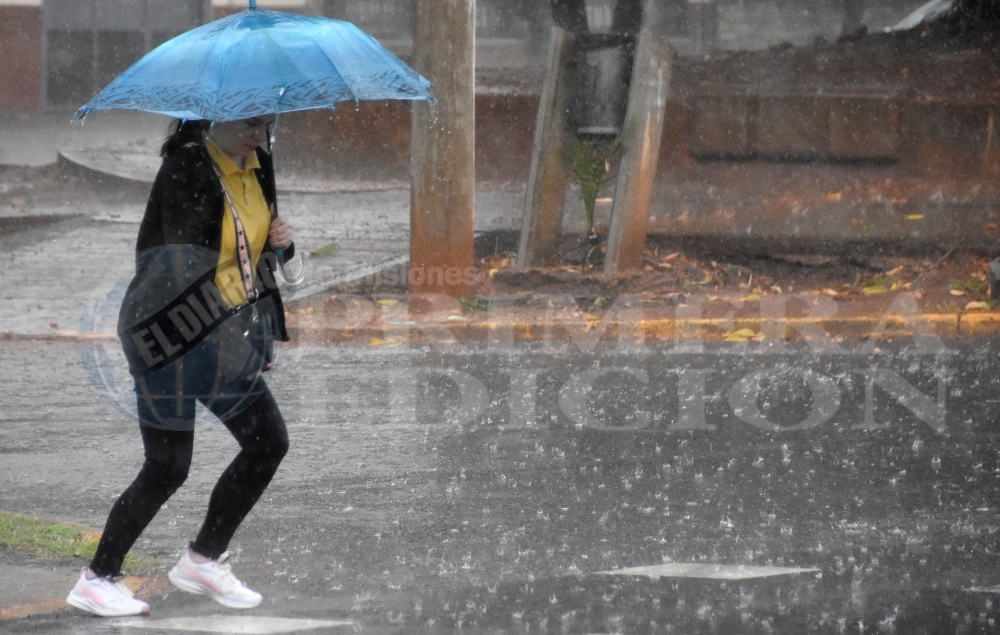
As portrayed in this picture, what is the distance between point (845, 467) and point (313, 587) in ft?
9.52

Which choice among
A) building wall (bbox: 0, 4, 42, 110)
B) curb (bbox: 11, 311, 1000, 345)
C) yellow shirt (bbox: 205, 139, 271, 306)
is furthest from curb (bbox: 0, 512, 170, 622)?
building wall (bbox: 0, 4, 42, 110)

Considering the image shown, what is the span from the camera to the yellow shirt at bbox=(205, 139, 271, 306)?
13.7 ft

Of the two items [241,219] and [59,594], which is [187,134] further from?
[59,594]

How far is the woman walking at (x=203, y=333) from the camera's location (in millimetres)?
4105

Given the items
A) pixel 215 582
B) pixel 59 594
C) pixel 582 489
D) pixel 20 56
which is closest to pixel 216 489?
pixel 215 582

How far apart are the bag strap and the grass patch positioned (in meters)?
1.26

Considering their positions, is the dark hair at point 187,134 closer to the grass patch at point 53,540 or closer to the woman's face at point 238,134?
the woman's face at point 238,134

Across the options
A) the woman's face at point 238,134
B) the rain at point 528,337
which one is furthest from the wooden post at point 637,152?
the woman's face at point 238,134

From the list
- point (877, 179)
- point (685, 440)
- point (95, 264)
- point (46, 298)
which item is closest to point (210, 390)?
point (685, 440)

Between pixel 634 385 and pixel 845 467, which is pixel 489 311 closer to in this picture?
pixel 634 385

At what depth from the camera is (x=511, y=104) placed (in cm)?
1853

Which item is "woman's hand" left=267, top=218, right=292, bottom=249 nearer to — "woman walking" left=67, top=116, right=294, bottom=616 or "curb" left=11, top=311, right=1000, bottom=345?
"woman walking" left=67, top=116, right=294, bottom=616

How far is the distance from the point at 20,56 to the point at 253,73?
20.0 meters

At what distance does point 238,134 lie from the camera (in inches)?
167
